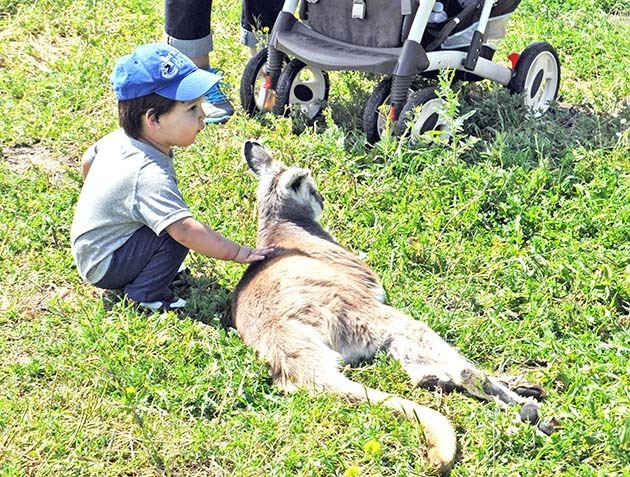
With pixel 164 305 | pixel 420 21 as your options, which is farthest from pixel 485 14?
pixel 164 305

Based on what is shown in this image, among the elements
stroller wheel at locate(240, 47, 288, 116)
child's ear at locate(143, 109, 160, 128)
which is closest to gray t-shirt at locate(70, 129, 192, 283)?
child's ear at locate(143, 109, 160, 128)

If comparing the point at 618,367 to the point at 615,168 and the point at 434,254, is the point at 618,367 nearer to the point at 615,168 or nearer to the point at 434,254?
the point at 434,254

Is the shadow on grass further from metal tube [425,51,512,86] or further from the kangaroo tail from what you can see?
metal tube [425,51,512,86]

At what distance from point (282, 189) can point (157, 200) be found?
724 mm

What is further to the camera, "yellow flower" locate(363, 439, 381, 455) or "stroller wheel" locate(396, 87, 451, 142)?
"stroller wheel" locate(396, 87, 451, 142)

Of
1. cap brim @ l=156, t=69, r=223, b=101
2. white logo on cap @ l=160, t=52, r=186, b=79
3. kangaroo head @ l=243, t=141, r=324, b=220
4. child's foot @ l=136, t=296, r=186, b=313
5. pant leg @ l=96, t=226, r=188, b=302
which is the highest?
white logo on cap @ l=160, t=52, r=186, b=79

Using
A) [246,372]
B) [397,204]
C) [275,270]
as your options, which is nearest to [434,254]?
[397,204]

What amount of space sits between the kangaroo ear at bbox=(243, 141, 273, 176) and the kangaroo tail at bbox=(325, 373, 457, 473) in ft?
4.88

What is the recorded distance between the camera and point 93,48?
23.2ft

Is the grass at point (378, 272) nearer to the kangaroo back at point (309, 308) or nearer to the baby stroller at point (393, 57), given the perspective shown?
the kangaroo back at point (309, 308)

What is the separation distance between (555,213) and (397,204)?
86 cm

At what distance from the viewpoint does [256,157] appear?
451 cm

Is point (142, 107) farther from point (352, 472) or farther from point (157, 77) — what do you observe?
point (352, 472)

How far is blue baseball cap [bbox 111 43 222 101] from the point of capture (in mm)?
3922
